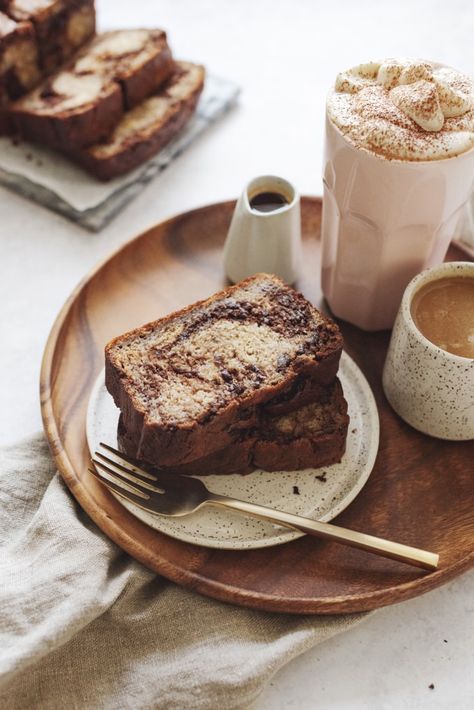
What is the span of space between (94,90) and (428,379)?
1.31 m

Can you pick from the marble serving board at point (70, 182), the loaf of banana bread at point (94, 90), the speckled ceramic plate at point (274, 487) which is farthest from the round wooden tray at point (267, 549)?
the loaf of banana bread at point (94, 90)

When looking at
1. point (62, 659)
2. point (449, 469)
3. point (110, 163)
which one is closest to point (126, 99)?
point (110, 163)

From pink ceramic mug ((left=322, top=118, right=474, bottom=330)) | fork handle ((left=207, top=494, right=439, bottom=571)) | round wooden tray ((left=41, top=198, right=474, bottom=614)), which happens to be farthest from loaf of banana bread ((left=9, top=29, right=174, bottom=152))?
fork handle ((left=207, top=494, right=439, bottom=571))

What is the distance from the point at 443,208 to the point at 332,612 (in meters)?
0.77

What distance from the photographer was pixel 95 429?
4.83ft

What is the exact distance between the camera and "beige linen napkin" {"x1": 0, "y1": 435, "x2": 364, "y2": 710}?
1188mm

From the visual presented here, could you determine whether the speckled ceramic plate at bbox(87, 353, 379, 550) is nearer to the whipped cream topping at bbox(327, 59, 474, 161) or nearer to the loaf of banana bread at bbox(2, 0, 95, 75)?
the whipped cream topping at bbox(327, 59, 474, 161)

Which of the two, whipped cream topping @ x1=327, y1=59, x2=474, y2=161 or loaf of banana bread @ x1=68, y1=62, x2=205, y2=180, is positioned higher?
whipped cream topping @ x1=327, y1=59, x2=474, y2=161

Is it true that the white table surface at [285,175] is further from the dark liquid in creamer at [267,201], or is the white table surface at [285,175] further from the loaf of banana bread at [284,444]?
the dark liquid in creamer at [267,201]

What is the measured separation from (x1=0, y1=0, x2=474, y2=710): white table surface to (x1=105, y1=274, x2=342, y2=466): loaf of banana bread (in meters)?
0.37

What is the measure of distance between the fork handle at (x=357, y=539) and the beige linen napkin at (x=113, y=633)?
13cm

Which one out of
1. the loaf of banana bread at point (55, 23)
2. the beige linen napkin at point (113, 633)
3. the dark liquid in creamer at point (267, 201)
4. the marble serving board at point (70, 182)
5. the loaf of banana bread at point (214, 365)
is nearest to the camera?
the beige linen napkin at point (113, 633)

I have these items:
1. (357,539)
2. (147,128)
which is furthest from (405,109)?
(147,128)

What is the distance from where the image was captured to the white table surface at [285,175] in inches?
49.9
